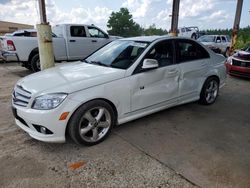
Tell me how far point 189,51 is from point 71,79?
2499 mm

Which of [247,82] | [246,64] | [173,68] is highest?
[173,68]

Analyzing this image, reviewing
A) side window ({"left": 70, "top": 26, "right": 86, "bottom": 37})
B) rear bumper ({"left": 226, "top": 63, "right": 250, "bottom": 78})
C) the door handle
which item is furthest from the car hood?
rear bumper ({"left": 226, "top": 63, "right": 250, "bottom": 78})

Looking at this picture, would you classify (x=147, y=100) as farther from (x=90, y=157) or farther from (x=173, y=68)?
(x=90, y=157)

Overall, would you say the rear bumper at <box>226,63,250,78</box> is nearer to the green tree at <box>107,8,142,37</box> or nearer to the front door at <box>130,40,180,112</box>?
the front door at <box>130,40,180,112</box>

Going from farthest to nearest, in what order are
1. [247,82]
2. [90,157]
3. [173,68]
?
[247,82], [173,68], [90,157]

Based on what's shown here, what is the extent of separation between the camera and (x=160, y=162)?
282 cm

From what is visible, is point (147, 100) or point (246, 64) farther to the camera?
point (246, 64)

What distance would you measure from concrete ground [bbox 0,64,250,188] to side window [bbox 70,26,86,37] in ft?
17.4

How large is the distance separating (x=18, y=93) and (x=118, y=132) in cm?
162

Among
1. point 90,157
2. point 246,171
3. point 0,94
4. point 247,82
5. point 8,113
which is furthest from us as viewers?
point 247,82

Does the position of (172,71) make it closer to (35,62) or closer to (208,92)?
(208,92)

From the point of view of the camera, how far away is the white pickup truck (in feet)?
24.8

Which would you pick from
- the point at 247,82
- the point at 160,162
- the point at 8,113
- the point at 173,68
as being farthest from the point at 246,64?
the point at 8,113

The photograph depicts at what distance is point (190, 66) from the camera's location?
432cm
